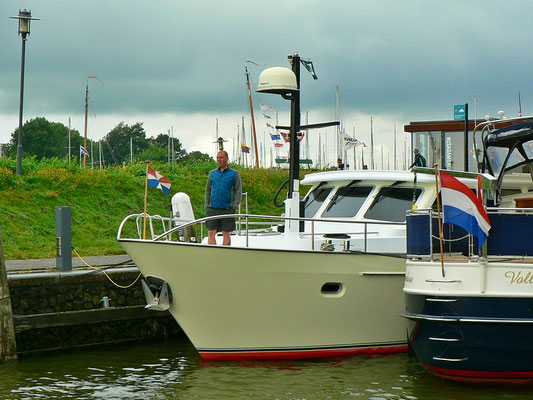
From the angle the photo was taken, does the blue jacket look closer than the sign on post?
Yes

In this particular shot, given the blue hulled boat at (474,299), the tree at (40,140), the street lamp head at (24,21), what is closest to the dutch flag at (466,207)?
the blue hulled boat at (474,299)

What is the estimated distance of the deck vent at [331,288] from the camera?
12.0 meters

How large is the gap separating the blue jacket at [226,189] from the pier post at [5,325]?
3.14 meters

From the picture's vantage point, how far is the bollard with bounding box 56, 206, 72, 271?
13.8 m

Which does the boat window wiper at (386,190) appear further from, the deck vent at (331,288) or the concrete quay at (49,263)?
the concrete quay at (49,263)

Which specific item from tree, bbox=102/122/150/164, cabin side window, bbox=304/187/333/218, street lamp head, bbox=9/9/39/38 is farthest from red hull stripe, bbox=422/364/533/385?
tree, bbox=102/122/150/164

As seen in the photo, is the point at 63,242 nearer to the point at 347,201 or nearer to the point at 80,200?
the point at 347,201

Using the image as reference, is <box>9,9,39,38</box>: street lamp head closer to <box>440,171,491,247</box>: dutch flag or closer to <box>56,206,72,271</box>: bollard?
<box>56,206,72,271</box>: bollard

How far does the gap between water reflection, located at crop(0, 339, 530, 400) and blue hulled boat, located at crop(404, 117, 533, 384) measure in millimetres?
407

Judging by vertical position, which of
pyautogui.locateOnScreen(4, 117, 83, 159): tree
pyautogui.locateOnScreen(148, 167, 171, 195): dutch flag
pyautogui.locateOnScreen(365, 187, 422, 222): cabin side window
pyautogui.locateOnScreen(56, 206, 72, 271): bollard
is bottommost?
pyautogui.locateOnScreen(56, 206, 72, 271): bollard

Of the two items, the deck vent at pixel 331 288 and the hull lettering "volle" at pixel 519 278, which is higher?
the hull lettering "volle" at pixel 519 278

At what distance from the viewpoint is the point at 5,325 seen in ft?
39.3

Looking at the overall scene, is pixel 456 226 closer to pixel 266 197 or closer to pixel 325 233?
pixel 325 233

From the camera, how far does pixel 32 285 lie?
1277 centimetres
